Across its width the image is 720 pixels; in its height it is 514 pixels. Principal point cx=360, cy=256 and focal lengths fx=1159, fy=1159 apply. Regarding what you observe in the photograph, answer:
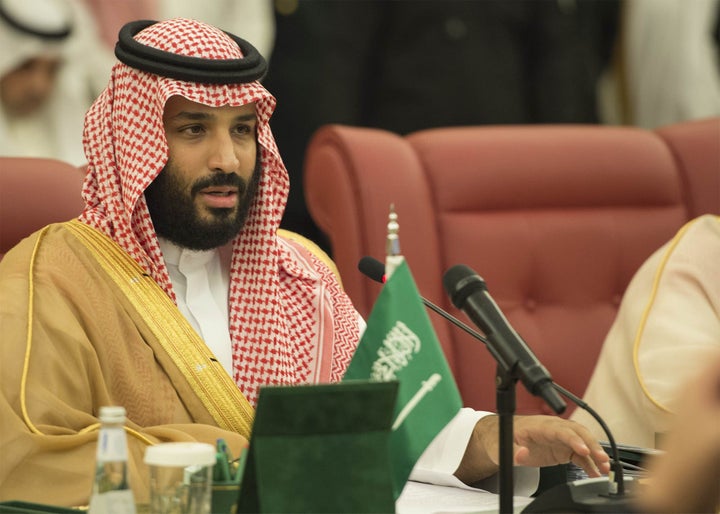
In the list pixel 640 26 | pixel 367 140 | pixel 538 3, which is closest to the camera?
pixel 367 140

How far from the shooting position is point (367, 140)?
301 cm

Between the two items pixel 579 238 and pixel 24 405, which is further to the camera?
pixel 579 238

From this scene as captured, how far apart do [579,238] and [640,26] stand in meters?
1.43

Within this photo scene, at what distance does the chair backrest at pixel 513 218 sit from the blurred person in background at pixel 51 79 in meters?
0.73

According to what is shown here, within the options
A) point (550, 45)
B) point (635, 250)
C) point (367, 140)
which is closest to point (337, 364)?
point (367, 140)

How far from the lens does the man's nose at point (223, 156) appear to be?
2162mm

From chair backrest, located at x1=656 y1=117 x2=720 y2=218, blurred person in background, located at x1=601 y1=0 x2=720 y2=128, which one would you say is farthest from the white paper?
blurred person in background, located at x1=601 y1=0 x2=720 y2=128

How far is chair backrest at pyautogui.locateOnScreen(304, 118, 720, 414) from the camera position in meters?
2.93

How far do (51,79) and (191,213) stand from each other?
4.42 ft

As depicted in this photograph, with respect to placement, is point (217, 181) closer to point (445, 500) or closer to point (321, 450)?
point (445, 500)

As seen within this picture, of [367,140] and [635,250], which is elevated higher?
[367,140]

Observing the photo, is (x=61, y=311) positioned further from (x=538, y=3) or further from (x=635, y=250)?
(x=538, y=3)

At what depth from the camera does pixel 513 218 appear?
304cm

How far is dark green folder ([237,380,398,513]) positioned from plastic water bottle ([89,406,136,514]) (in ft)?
0.43
